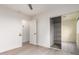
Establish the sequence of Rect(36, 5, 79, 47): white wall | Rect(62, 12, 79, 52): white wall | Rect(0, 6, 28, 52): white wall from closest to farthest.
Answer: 1. Rect(62, 12, 79, 52): white wall
2. Rect(0, 6, 28, 52): white wall
3. Rect(36, 5, 79, 47): white wall

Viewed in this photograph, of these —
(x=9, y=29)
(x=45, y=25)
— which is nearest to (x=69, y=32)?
(x=45, y=25)

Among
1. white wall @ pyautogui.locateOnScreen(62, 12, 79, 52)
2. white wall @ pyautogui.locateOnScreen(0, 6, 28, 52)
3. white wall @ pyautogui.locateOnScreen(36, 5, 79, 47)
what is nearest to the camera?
white wall @ pyautogui.locateOnScreen(62, 12, 79, 52)

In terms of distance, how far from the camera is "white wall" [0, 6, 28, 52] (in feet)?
11.5

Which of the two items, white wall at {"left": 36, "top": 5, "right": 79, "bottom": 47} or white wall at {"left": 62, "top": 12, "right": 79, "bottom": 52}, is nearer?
white wall at {"left": 62, "top": 12, "right": 79, "bottom": 52}

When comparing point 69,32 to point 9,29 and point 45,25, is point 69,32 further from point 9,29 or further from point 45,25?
point 9,29

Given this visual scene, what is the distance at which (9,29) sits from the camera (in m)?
3.83

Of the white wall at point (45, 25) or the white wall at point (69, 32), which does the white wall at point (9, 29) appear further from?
the white wall at point (69, 32)

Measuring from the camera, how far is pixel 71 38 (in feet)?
10.7

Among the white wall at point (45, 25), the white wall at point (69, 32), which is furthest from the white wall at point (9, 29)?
the white wall at point (69, 32)

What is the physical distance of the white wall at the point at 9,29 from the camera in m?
3.50

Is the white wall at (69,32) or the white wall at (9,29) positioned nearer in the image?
the white wall at (69,32)

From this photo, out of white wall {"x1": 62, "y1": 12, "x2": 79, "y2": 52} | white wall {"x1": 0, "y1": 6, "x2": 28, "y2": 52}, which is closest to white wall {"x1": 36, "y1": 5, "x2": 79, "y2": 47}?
white wall {"x1": 62, "y1": 12, "x2": 79, "y2": 52}

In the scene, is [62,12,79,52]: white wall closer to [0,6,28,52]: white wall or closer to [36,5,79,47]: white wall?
[36,5,79,47]: white wall
